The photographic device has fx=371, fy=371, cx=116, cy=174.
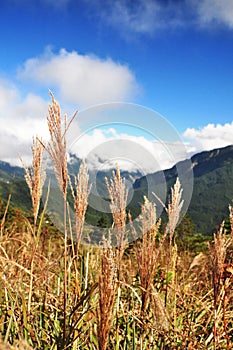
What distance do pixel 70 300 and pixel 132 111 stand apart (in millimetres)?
4410

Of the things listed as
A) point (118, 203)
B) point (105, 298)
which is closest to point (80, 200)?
point (118, 203)

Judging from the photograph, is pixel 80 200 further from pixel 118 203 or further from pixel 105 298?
pixel 105 298

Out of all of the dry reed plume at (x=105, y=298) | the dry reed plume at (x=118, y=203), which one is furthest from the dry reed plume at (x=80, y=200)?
the dry reed plume at (x=105, y=298)

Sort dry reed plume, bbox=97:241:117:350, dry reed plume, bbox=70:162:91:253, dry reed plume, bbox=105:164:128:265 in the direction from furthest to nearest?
dry reed plume, bbox=105:164:128:265 → dry reed plume, bbox=70:162:91:253 → dry reed plume, bbox=97:241:117:350

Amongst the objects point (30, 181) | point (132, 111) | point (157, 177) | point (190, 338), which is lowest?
point (190, 338)

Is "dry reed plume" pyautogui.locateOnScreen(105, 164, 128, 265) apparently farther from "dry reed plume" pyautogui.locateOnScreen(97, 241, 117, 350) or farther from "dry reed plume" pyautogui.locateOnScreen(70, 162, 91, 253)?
"dry reed plume" pyautogui.locateOnScreen(97, 241, 117, 350)

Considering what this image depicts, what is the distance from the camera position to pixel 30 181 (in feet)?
6.89

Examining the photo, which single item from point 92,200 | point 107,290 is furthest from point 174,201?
point 92,200

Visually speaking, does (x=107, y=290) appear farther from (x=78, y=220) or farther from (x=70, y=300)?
(x=70, y=300)

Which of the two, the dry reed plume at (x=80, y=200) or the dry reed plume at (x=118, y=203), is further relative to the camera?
the dry reed plume at (x=118, y=203)

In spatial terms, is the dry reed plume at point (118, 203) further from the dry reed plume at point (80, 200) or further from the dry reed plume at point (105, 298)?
the dry reed plume at point (105, 298)

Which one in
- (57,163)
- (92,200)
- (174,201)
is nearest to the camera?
(57,163)

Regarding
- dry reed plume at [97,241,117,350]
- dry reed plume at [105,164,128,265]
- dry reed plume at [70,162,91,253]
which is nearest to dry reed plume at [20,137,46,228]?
dry reed plume at [70,162,91,253]

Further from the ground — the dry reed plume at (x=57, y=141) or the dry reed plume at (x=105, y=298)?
the dry reed plume at (x=57, y=141)
